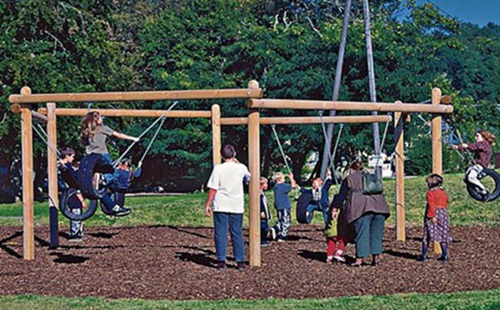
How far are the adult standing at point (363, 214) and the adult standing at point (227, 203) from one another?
1.58m

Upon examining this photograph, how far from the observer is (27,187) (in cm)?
1389

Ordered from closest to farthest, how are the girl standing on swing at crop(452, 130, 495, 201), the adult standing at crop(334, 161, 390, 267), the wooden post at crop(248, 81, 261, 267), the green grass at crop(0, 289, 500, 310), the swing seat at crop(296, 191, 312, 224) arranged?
1. the green grass at crop(0, 289, 500, 310)
2. the adult standing at crop(334, 161, 390, 267)
3. the wooden post at crop(248, 81, 261, 267)
4. the girl standing on swing at crop(452, 130, 495, 201)
5. the swing seat at crop(296, 191, 312, 224)

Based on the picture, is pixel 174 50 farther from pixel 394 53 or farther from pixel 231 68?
pixel 394 53

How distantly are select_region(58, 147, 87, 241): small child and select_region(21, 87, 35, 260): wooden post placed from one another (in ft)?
1.74

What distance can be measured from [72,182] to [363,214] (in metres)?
4.56

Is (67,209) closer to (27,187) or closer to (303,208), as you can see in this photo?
(27,187)

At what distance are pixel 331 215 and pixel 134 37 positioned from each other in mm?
39349

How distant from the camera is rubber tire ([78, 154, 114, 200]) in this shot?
1224 cm

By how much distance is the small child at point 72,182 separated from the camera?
13.4 meters

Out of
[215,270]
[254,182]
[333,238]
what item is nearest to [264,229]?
[333,238]

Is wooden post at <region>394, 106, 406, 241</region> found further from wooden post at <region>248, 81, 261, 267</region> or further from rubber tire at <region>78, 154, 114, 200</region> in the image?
rubber tire at <region>78, 154, 114, 200</region>

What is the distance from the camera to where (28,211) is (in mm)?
13852

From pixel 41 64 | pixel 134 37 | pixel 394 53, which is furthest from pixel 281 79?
pixel 134 37

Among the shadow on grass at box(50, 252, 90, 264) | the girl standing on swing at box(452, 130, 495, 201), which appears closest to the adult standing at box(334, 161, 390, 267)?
the girl standing on swing at box(452, 130, 495, 201)
